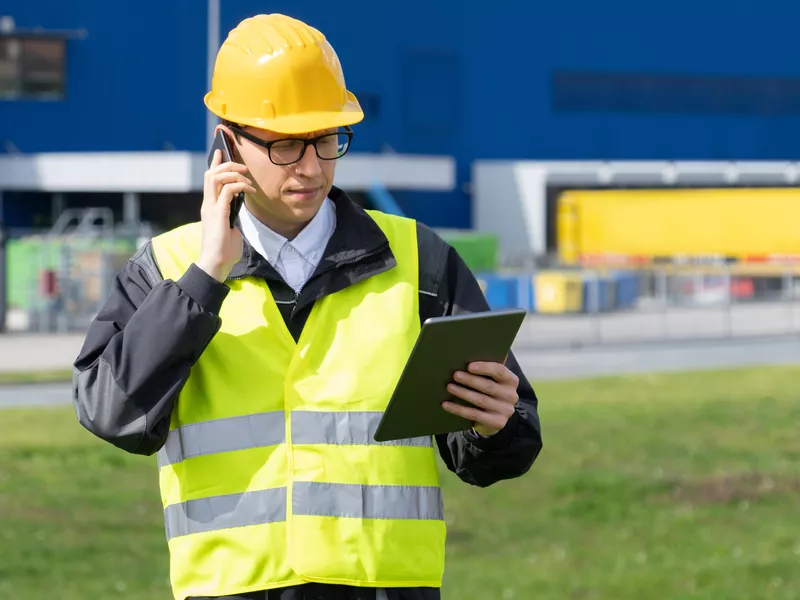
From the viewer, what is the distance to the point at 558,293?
36062mm

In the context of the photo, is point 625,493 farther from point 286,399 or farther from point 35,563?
point 286,399

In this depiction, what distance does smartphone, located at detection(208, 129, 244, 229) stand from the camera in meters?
3.49

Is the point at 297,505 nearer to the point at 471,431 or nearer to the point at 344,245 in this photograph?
the point at 471,431

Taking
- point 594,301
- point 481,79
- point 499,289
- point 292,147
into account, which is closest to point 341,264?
point 292,147

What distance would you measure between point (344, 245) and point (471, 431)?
21.5 inches

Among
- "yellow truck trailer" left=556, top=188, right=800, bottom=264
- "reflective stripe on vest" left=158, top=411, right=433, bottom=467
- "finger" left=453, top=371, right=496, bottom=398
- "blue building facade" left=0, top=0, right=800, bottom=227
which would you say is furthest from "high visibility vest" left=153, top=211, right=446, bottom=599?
"blue building facade" left=0, top=0, right=800, bottom=227

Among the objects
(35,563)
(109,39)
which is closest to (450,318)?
(35,563)

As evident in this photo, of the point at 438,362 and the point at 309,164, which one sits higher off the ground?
the point at 309,164

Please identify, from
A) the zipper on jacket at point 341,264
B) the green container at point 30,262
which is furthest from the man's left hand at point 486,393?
the green container at point 30,262

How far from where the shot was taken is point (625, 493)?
1141 cm

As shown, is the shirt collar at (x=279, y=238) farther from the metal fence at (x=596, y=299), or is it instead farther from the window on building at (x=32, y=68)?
the window on building at (x=32, y=68)

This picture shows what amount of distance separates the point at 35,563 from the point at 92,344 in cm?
636

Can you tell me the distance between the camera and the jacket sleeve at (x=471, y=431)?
11.7 ft

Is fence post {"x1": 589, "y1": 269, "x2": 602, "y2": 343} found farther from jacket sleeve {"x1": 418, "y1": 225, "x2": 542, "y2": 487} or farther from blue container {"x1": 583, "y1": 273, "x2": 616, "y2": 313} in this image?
jacket sleeve {"x1": 418, "y1": 225, "x2": 542, "y2": 487}
